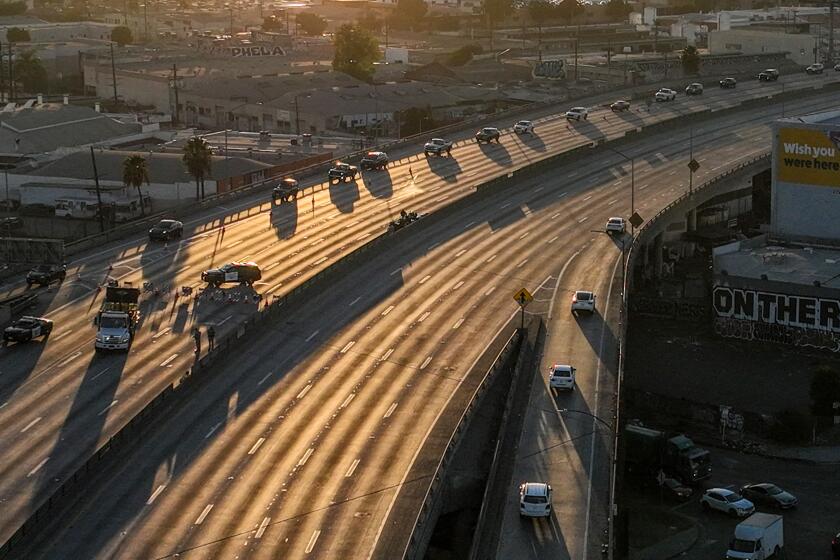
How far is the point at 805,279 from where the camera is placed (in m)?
80.1

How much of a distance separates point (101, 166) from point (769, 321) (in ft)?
193

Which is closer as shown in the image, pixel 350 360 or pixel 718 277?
pixel 350 360

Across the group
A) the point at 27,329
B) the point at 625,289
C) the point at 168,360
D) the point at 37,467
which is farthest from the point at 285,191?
the point at 37,467

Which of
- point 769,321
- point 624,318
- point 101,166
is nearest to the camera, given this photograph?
point 624,318

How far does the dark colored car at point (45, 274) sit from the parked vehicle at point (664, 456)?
30606 mm

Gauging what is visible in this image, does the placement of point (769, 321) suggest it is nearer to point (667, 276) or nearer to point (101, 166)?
point (667, 276)

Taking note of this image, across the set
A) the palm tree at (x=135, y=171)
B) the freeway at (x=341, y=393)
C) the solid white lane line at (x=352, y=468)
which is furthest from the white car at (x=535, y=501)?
the palm tree at (x=135, y=171)

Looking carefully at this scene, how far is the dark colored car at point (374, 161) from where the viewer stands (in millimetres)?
110625

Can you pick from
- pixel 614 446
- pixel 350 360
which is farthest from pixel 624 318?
pixel 614 446

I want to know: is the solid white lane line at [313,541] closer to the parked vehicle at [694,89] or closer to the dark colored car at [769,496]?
the dark colored car at [769,496]

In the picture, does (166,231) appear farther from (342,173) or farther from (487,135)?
(487,135)

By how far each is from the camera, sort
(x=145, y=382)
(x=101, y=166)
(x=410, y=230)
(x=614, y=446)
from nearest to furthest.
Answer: (x=614, y=446)
(x=145, y=382)
(x=410, y=230)
(x=101, y=166)

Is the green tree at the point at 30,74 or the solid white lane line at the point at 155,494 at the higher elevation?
the green tree at the point at 30,74

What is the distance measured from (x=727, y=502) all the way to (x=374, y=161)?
58.6 meters
